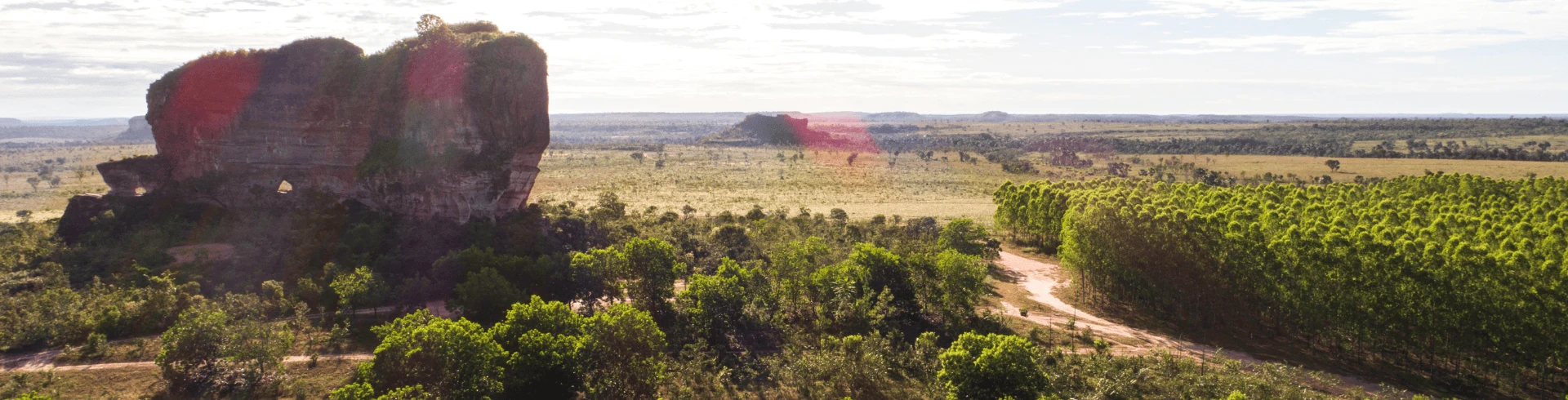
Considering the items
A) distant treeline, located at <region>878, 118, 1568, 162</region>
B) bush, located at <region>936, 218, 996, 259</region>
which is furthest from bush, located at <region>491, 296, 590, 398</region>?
distant treeline, located at <region>878, 118, 1568, 162</region>

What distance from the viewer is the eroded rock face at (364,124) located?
4488cm

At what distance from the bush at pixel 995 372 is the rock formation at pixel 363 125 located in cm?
3299

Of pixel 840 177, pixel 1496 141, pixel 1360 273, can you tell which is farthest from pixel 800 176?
pixel 1496 141

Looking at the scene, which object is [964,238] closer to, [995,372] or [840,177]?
[995,372]

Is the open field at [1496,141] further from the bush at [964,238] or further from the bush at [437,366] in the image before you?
the bush at [437,366]

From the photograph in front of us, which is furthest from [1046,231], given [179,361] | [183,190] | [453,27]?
[183,190]

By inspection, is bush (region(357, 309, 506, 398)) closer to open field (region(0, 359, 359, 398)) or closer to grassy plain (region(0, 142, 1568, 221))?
open field (region(0, 359, 359, 398))

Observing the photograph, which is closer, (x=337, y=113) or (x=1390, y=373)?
(x=1390, y=373)

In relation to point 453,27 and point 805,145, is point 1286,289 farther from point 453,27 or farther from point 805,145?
point 805,145

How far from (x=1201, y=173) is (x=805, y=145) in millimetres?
98060

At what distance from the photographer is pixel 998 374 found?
72.8ft

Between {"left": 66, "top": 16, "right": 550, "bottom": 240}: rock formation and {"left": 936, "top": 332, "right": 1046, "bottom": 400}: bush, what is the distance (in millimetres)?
32992

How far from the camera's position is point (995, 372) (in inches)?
872

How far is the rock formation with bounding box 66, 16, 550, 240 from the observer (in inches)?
1768
